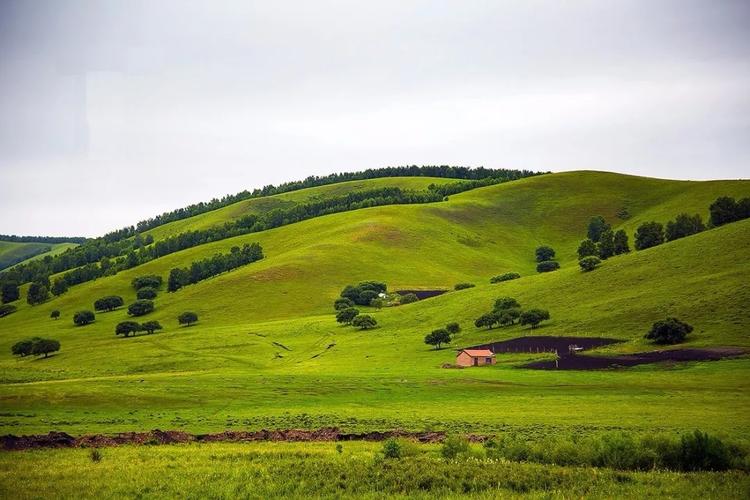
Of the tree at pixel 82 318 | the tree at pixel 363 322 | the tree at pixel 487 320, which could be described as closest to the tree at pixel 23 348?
the tree at pixel 82 318

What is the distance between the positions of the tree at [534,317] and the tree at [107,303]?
391ft

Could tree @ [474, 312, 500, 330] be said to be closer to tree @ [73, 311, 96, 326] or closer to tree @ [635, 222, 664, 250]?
tree @ [635, 222, 664, 250]

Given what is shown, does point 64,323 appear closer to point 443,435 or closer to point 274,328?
point 274,328

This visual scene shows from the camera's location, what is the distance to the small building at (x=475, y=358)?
8569 cm

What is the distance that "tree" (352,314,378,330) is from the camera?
400 feet

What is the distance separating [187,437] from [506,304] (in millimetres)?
81396

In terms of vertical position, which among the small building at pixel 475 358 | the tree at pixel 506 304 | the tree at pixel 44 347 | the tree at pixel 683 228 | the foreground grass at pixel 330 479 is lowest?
the small building at pixel 475 358

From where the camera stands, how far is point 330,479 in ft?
88.2

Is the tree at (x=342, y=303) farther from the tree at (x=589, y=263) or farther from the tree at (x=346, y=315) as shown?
the tree at (x=589, y=263)

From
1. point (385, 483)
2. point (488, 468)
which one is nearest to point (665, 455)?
point (488, 468)

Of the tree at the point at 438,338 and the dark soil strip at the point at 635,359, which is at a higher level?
the tree at the point at 438,338

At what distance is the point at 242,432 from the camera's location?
1661 inches

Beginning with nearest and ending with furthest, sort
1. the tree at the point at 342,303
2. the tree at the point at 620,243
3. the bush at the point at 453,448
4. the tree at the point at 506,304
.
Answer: the bush at the point at 453,448
the tree at the point at 506,304
the tree at the point at 620,243
the tree at the point at 342,303

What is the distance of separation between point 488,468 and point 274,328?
328 ft
